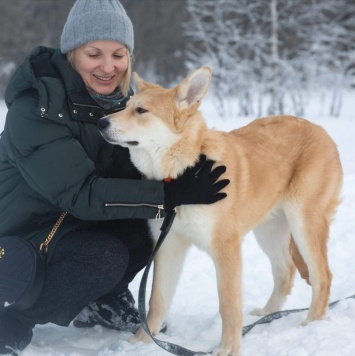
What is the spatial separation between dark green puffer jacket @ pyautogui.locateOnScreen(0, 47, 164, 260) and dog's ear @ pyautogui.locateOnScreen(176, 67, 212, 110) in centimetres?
50

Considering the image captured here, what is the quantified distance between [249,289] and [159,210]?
4.82 ft

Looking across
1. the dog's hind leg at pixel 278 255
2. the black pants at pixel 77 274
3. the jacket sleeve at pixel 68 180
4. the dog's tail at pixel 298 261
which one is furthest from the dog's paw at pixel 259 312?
the jacket sleeve at pixel 68 180

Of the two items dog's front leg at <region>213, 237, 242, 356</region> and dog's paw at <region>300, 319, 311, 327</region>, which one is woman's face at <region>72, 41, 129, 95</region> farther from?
dog's paw at <region>300, 319, 311, 327</region>

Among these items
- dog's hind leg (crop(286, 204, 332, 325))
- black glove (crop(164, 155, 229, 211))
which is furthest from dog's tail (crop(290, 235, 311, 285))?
black glove (crop(164, 155, 229, 211))

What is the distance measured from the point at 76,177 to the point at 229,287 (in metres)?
1.03

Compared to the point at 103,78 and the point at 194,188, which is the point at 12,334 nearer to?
the point at 194,188

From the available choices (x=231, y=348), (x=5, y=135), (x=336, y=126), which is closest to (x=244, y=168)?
(x=231, y=348)

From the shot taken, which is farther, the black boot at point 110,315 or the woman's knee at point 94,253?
the black boot at point 110,315

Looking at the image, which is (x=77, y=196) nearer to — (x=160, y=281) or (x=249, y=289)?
(x=160, y=281)

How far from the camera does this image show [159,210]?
2.79 metres

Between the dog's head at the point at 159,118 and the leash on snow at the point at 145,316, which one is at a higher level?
the dog's head at the point at 159,118

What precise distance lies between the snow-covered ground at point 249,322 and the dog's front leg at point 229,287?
0.44ft

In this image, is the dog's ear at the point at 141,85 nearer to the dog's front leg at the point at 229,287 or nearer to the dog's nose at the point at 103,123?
the dog's nose at the point at 103,123

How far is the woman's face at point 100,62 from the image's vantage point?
310 centimetres
